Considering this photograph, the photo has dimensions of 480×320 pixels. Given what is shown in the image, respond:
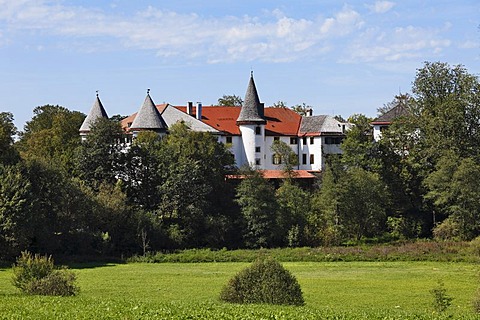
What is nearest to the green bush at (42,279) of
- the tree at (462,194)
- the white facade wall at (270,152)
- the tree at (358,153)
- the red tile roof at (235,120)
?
the tree at (462,194)

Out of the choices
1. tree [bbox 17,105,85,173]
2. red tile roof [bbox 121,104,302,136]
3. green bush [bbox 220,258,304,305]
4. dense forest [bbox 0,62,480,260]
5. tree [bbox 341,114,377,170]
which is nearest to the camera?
green bush [bbox 220,258,304,305]

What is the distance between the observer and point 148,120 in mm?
78625

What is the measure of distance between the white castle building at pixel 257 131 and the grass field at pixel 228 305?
33050mm

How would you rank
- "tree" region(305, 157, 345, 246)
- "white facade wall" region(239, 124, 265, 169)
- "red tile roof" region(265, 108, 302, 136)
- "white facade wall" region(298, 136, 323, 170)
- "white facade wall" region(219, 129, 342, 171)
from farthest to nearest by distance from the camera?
"red tile roof" region(265, 108, 302, 136) < "white facade wall" region(298, 136, 323, 170) < "white facade wall" region(219, 129, 342, 171) < "white facade wall" region(239, 124, 265, 169) < "tree" region(305, 157, 345, 246)

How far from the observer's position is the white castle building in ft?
284

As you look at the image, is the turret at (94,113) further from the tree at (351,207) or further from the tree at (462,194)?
the tree at (462,194)

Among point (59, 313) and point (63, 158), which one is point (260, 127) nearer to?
point (63, 158)

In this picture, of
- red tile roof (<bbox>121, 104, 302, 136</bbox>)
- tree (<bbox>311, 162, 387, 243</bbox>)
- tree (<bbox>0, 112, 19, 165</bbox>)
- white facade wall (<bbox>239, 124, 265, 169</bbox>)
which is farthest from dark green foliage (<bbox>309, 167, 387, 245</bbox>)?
tree (<bbox>0, 112, 19, 165</bbox>)

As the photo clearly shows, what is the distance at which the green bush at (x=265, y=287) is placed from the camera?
2697cm

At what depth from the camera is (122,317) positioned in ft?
62.7

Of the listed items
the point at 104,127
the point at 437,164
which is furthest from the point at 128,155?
the point at 437,164

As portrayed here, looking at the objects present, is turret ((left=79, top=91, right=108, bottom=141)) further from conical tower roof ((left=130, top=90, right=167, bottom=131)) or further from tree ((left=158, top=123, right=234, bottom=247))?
tree ((left=158, top=123, right=234, bottom=247))

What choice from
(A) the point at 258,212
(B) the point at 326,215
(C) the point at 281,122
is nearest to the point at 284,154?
(C) the point at 281,122

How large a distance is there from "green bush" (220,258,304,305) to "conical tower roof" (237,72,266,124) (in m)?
58.8
